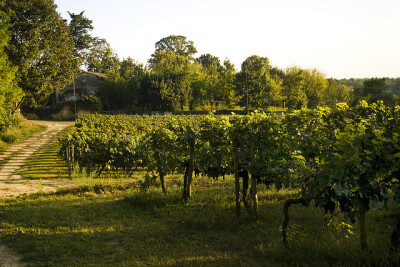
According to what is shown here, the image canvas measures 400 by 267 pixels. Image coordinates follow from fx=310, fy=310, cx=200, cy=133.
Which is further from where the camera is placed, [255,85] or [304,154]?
[255,85]

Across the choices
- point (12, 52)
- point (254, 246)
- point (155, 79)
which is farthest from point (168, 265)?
point (155, 79)

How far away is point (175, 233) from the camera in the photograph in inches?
260

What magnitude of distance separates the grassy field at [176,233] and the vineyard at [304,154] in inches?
14.7

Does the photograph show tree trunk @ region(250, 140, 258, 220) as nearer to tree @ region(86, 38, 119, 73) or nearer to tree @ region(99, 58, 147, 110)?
tree @ region(99, 58, 147, 110)

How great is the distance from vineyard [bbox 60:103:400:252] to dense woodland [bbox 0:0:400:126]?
1839 centimetres

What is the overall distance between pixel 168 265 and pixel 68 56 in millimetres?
36486

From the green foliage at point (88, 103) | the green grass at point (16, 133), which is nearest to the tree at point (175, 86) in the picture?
the green foliage at point (88, 103)

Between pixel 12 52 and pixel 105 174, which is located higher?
pixel 12 52

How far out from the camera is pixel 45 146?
25234 millimetres

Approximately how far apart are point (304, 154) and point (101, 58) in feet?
260

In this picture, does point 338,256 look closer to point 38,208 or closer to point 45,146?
point 38,208

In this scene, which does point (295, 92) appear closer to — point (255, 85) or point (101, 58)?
point (255, 85)

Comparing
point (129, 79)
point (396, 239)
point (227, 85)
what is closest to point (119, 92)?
point (129, 79)

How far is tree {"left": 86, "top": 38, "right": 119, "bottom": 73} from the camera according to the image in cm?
7562
